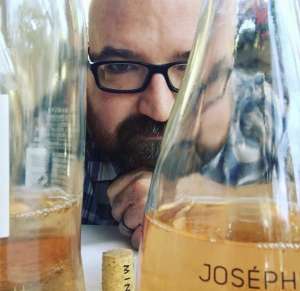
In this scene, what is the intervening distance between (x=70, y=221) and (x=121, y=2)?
11.5 inches

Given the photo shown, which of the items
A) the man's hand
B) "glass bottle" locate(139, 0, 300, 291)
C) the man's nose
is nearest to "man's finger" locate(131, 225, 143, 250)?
the man's hand

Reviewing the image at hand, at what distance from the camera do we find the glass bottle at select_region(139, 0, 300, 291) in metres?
0.19

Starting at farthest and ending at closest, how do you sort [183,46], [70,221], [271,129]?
[183,46] → [70,221] → [271,129]

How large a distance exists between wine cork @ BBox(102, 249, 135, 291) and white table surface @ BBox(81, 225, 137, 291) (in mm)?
73

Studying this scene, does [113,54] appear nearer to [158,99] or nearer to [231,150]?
[158,99]

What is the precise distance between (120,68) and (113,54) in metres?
0.01

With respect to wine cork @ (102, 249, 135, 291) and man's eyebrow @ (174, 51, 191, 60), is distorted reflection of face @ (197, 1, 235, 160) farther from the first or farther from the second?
man's eyebrow @ (174, 51, 191, 60)

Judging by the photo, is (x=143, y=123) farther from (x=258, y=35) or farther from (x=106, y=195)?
(x=258, y=35)

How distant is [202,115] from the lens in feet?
0.71

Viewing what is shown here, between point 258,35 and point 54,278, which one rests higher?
point 258,35

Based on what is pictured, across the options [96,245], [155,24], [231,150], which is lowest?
[96,245]

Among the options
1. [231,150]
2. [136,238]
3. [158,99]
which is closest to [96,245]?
[136,238]

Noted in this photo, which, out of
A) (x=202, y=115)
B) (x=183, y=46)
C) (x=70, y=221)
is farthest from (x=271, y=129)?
(x=183, y=46)

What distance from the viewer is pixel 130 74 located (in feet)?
1.80
